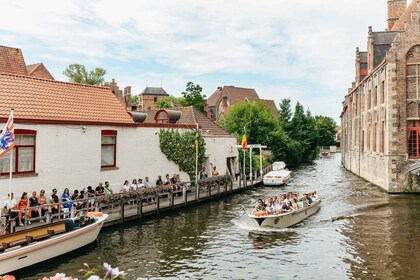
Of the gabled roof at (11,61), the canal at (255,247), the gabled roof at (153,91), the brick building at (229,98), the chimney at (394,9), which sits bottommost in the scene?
the canal at (255,247)

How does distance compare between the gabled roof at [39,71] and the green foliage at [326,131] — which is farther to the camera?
the green foliage at [326,131]

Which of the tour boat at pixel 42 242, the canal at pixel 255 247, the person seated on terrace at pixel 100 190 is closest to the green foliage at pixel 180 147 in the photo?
the canal at pixel 255 247

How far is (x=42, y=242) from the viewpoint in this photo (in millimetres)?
13367

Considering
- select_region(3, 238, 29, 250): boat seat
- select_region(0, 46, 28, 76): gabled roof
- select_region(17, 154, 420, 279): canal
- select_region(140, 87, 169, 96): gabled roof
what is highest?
select_region(140, 87, 169, 96): gabled roof

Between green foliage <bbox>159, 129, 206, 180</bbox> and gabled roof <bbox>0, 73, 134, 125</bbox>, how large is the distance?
361 centimetres

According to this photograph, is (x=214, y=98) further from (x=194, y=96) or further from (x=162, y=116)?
(x=162, y=116)

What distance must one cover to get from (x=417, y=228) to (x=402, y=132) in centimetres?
1274

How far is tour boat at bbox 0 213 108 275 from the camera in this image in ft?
40.7

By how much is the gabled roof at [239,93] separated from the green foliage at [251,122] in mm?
33267

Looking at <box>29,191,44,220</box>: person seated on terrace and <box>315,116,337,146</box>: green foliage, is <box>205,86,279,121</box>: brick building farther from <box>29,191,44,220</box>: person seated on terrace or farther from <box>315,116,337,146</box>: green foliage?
<box>29,191,44,220</box>: person seated on terrace

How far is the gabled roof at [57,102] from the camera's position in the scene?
61.8ft

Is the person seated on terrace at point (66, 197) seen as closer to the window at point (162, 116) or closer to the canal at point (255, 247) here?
the canal at point (255, 247)

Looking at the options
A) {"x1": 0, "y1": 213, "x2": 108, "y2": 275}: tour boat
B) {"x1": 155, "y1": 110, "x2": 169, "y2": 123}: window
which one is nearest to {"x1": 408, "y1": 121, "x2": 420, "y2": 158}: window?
{"x1": 155, "y1": 110, "x2": 169, "y2": 123}: window

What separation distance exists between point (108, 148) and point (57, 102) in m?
3.82
